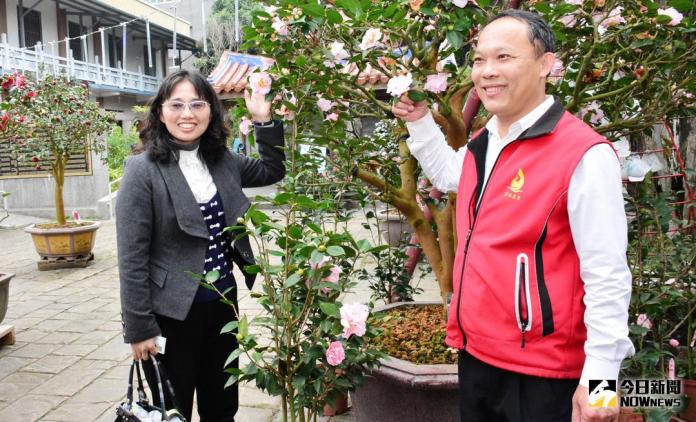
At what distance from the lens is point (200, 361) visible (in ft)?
7.51

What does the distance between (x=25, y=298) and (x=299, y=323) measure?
4.95m

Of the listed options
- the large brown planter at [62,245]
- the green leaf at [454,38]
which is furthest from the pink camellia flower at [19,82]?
the green leaf at [454,38]

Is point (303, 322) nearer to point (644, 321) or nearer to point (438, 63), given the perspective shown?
point (438, 63)

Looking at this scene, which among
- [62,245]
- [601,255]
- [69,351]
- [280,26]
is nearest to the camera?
[601,255]

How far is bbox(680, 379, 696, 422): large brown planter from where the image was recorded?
230 centimetres

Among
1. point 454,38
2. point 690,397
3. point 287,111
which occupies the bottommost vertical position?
point 690,397

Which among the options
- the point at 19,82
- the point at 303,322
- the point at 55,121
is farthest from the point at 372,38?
the point at 55,121

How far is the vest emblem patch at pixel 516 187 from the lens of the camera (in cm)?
143

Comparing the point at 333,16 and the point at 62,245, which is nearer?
the point at 333,16

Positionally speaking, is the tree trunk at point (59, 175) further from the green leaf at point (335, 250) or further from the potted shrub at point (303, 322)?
the green leaf at point (335, 250)

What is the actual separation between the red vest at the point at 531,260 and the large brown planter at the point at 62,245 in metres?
6.63

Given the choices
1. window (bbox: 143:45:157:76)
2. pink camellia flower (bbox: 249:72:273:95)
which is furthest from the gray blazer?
window (bbox: 143:45:157:76)

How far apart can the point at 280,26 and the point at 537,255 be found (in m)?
1.27

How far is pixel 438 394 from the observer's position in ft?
7.69
